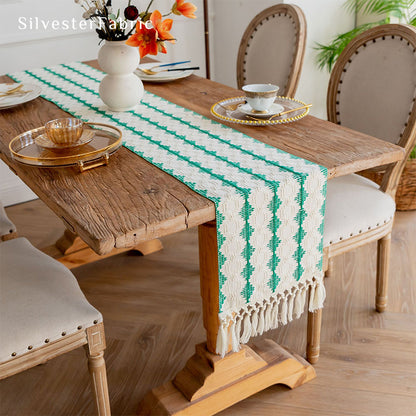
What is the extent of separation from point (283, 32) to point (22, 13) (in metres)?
1.29

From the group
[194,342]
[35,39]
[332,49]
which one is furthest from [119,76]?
[332,49]

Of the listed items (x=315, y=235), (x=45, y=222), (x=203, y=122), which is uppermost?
(x=203, y=122)

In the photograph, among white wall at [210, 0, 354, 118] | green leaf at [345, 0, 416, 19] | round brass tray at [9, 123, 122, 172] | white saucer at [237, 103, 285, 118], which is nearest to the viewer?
round brass tray at [9, 123, 122, 172]

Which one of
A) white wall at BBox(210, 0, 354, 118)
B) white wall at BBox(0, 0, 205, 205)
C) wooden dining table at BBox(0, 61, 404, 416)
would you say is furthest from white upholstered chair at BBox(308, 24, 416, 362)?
white wall at BBox(0, 0, 205, 205)

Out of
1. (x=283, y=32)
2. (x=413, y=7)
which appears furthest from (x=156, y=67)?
(x=413, y=7)

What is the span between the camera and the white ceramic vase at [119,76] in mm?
1705

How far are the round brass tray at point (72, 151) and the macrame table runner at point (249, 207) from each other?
6 cm

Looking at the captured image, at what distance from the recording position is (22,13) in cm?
274

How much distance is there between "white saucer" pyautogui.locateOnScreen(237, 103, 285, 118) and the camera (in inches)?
65.4

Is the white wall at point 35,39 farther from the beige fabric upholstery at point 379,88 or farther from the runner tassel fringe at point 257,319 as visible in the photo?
the runner tassel fringe at point 257,319

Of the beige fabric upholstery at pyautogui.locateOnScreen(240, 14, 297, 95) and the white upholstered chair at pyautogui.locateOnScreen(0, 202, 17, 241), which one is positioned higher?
the beige fabric upholstery at pyautogui.locateOnScreen(240, 14, 297, 95)

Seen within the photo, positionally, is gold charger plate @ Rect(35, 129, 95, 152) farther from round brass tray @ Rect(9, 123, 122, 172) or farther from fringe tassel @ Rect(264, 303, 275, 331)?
fringe tassel @ Rect(264, 303, 275, 331)

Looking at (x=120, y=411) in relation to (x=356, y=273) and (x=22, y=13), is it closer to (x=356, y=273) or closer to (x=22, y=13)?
(x=356, y=273)

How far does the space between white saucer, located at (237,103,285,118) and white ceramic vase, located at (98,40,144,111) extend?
332mm
